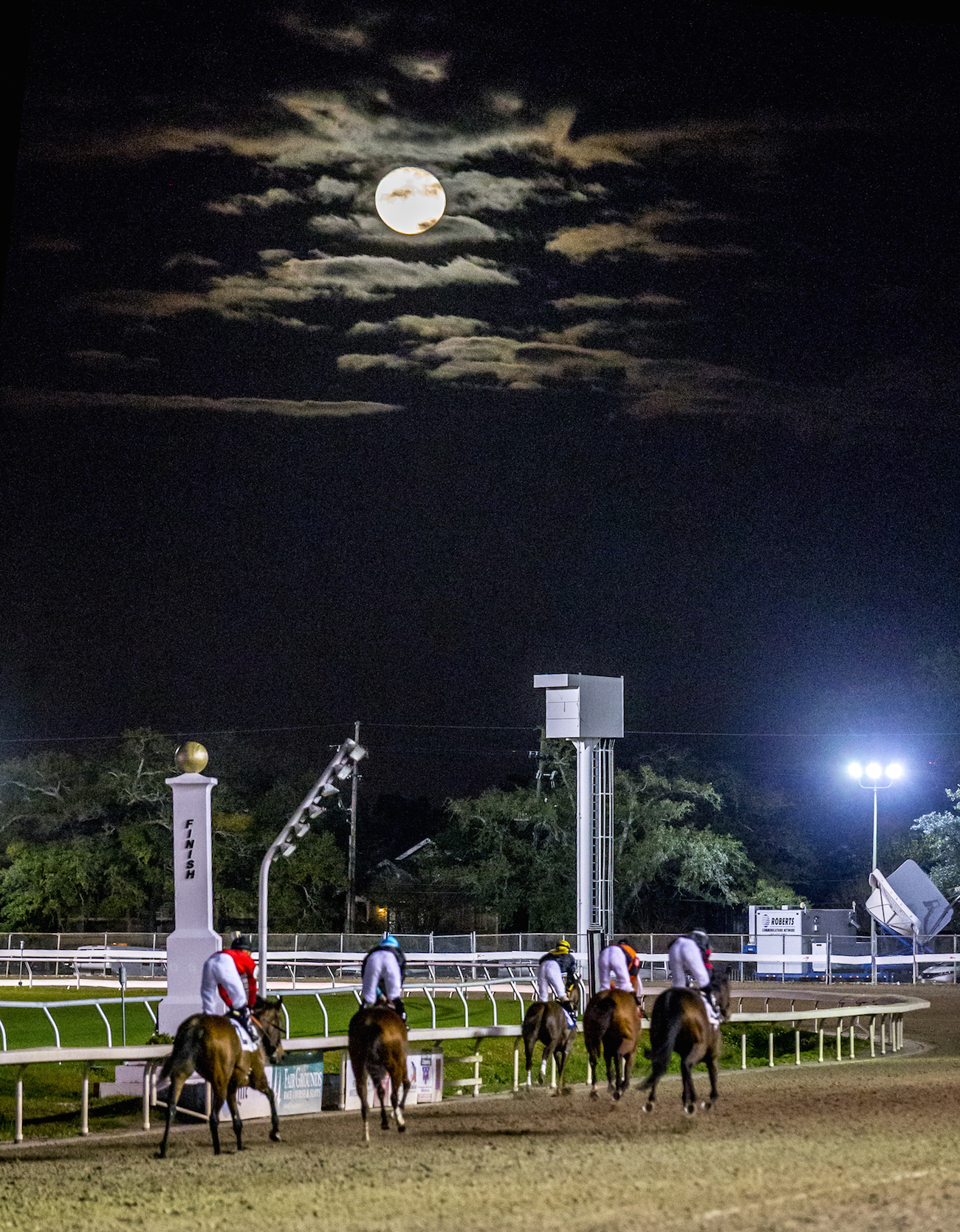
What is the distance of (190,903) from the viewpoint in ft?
49.4

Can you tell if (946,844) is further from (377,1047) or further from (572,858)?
(377,1047)

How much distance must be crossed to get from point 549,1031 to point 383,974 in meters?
3.36

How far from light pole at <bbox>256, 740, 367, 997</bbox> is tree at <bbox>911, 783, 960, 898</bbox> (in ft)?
117

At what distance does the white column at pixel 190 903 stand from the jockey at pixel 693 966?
458cm

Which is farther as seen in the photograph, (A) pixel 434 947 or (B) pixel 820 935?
(B) pixel 820 935

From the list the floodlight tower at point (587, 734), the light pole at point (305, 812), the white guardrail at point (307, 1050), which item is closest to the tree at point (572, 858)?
the floodlight tower at point (587, 734)

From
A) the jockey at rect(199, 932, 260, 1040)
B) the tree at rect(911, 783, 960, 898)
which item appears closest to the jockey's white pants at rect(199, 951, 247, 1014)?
the jockey at rect(199, 932, 260, 1040)

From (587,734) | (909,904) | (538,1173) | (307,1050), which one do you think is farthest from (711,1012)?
(909,904)

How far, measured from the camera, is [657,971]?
3650cm

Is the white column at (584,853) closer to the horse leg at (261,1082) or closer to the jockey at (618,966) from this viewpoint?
the jockey at (618,966)

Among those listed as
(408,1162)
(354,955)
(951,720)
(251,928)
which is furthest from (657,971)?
(951,720)

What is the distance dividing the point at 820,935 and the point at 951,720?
29.5 m

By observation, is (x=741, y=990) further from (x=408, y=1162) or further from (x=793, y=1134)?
(x=408, y=1162)

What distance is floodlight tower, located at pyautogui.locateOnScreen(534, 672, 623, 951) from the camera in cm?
2314
